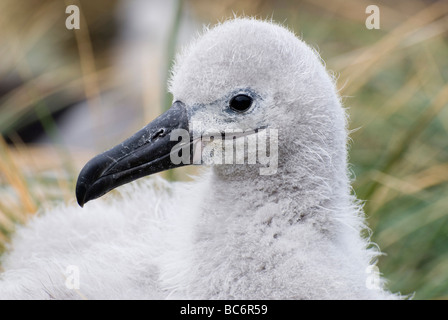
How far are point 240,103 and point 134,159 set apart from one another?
1.28 feet

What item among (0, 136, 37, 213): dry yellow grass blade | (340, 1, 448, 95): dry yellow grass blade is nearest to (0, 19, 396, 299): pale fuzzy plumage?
(0, 136, 37, 213): dry yellow grass blade

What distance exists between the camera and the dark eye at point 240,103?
213 centimetres

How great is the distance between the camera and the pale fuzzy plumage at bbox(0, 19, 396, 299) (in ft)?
6.78

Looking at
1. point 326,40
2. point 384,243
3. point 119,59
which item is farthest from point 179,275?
point 119,59

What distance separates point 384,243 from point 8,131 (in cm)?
258

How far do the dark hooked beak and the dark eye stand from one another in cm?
16

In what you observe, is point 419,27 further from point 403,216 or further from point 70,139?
point 70,139

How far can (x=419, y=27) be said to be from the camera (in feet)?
13.8

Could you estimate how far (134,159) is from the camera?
7.09ft

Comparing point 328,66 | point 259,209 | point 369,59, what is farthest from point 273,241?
point 328,66

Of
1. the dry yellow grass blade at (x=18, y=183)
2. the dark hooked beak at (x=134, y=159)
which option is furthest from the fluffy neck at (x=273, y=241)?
the dry yellow grass blade at (x=18, y=183)

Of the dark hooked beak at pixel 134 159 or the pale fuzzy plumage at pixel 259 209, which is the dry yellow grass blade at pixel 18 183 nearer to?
the pale fuzzy plumage at pixel 259 209

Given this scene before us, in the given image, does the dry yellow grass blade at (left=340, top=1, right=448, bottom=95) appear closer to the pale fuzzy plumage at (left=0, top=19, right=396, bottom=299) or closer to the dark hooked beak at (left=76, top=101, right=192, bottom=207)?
the pale fuzzy plumage at (left=0, top=19, right=396, bottom=299)

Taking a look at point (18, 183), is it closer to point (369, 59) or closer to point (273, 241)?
point (273, 241)
